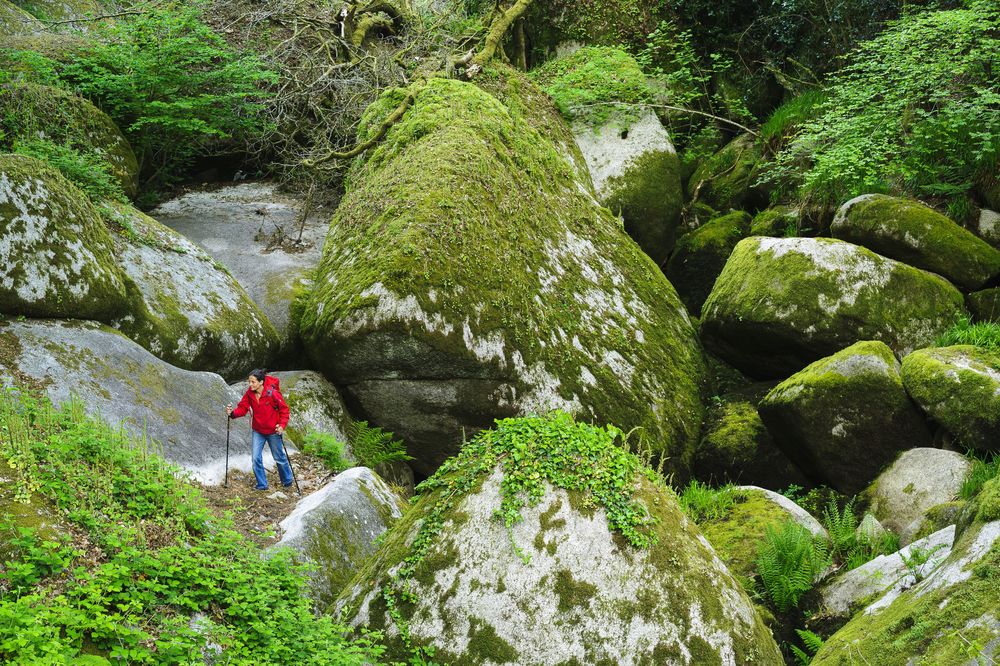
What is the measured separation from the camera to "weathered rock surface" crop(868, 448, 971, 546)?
7887mm

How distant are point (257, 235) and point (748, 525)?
850cm

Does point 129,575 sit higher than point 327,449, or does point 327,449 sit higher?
point 129,575

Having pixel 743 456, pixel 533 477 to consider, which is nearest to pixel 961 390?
pixel 743 456

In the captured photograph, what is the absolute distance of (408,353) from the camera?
27.3 ft

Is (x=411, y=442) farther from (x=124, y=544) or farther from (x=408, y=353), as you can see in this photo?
(x=124, y=544)

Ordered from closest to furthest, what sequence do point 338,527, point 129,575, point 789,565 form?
point 129,575 < point 338,527 < point 789,565

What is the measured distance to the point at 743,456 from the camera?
991cm

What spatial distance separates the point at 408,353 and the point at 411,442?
47.4 inches

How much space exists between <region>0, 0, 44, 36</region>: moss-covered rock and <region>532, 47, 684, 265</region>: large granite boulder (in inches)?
369

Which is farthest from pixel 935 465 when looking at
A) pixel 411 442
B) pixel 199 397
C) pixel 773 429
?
pixel 199 397

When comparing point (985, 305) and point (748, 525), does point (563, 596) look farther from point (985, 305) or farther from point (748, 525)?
point (985, 305)

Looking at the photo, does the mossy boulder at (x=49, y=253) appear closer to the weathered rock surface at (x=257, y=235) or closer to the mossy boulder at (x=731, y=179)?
the weathered rock surface at (x=257, y=235)

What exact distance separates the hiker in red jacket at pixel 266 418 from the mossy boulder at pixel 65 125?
471cm

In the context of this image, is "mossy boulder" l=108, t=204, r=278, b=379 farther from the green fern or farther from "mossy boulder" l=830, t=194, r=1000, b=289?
"mossy boulder" l=830, t=194, r=1000, b=289
